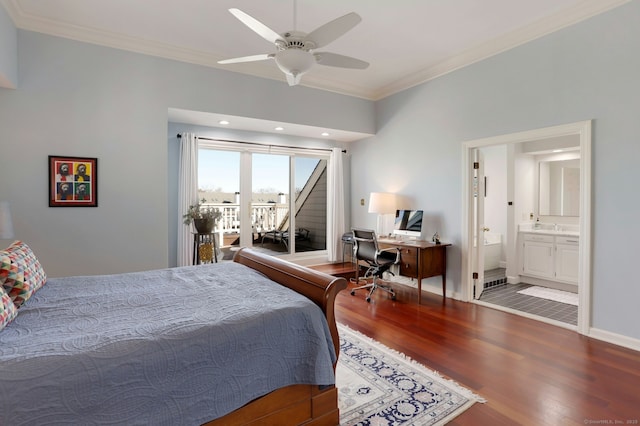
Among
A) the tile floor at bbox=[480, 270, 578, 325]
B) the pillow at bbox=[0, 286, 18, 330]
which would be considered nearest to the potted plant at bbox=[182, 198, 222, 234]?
the pillow at bbox=[0, 286, 18, 330]

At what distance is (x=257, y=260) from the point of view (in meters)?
2.79

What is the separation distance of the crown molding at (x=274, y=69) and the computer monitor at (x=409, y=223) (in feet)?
6.19

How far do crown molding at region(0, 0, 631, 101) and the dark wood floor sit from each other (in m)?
3.02

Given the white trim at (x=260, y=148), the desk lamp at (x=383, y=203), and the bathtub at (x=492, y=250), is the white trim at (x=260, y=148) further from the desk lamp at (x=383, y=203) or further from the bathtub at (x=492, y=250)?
the bathtub at (x=492, y=250)

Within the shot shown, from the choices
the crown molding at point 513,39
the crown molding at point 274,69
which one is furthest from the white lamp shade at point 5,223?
the crown molding at point 513,39

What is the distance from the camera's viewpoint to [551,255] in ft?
15.9

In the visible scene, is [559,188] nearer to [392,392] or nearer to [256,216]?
[392,392]

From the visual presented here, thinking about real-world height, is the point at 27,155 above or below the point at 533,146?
below

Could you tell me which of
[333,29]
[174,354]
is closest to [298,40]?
[333,29]

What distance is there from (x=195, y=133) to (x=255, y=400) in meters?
4.01

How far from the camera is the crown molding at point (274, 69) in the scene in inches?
121

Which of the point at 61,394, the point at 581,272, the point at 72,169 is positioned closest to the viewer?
the point at 61,394

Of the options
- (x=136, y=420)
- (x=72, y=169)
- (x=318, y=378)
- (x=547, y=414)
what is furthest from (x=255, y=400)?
(x=72, y=169)

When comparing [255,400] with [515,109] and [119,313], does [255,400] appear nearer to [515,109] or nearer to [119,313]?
[119,313]
